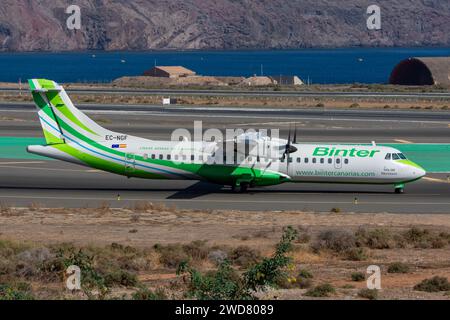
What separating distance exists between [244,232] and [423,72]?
10788 centimetres

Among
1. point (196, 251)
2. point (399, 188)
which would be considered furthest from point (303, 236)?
point (399, 188)

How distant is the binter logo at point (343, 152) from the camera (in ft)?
154

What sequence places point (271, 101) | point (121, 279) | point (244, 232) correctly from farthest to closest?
point (271, 101) → point (244, 232) → point (121, 279)

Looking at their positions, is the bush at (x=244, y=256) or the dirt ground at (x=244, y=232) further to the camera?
the bush at (x=244, y=256)

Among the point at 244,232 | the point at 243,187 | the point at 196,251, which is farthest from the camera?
the point at 243,187

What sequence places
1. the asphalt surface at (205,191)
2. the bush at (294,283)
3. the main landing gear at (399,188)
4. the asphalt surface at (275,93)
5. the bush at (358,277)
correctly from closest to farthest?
1. the bush at (294,283)
2. the bush at (358,277)
3. the asphalt surface at (205,191)
4. the main landing gear at (399,188)
5. the asphalt surface at (275,93)

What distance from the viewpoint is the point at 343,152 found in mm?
47125

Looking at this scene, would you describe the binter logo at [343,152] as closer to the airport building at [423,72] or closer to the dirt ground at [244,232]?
the dirt ground at [244,232]

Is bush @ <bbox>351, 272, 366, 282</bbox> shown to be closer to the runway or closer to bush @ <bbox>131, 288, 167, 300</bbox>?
bush @ <bbox>131, 288, 167, 300</bbox>

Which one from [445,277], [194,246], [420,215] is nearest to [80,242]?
[194,246]

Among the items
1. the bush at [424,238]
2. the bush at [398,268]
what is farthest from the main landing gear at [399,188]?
the bush at [398,268]

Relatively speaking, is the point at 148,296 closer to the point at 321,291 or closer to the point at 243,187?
the point at 321,291

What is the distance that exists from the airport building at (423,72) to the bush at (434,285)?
112m

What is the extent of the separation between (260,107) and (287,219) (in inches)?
2358
